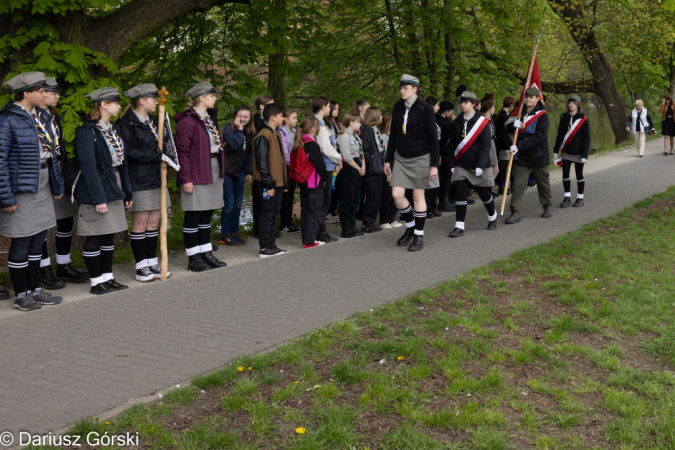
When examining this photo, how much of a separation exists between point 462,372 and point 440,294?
7.29 feet

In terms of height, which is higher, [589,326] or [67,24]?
[67,24]

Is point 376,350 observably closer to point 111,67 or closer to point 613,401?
point 613,401

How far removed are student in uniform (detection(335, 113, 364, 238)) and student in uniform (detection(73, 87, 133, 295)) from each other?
3882 millimetres

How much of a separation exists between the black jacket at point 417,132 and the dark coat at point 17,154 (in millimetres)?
4736

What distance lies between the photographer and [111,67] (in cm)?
980

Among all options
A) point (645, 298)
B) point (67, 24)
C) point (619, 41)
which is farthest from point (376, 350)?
point (619, 41)

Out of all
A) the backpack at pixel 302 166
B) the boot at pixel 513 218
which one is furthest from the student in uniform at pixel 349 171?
the boot at pixel 513 218

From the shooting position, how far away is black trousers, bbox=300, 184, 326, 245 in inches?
404

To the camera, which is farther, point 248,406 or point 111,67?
point 111,67

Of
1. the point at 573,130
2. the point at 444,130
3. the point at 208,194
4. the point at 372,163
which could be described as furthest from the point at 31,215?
the point at 573,130

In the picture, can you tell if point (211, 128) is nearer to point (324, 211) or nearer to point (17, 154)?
point (17, 154)

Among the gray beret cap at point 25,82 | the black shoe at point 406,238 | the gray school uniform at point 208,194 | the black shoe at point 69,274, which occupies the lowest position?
the black shoe at point 406,238

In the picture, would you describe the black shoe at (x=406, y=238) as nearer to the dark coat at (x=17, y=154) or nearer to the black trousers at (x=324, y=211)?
the black trousers at (x=324, y=211)

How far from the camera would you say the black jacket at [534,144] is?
1191cm
